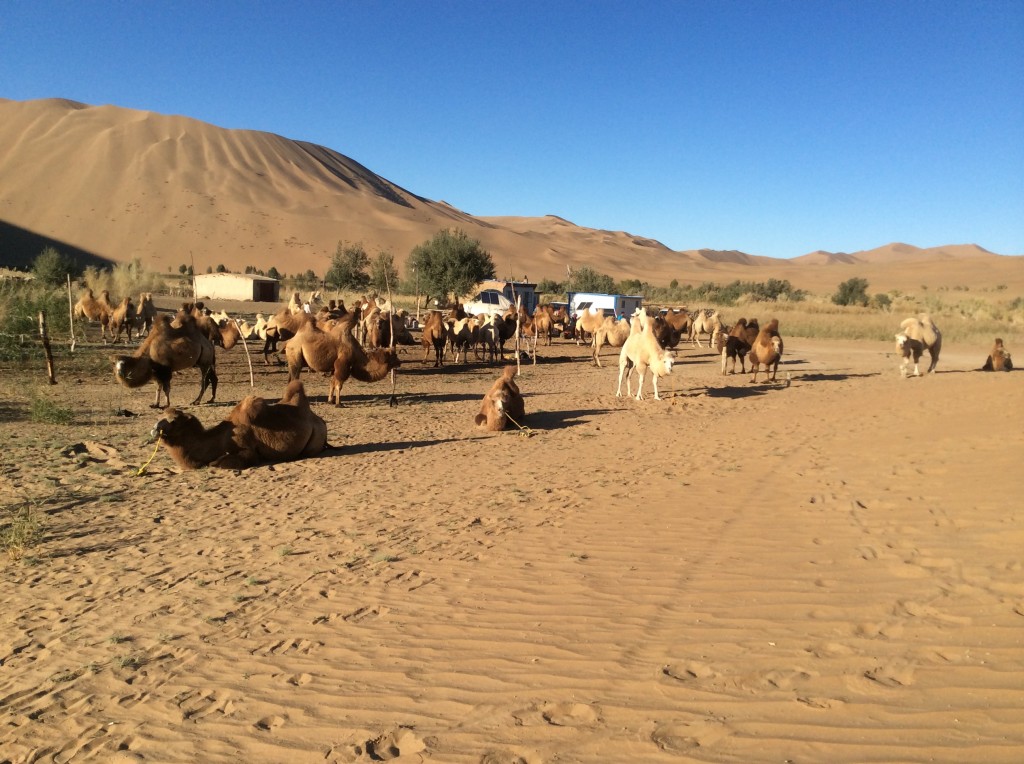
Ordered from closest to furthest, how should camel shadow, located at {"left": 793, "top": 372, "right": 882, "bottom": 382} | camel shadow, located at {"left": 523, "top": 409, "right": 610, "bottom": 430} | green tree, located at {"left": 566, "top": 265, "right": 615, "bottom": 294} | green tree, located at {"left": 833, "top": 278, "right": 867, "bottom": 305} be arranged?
1. camel shadow, located at {"left": 523, "top": 409, "right": 610, "bottom": 430}
2. camel shadow, located at {"left": 793, "top": 372, "right": 882, "bottom": 382}
3. green tree, located at {"left": 833, "top": 278, "right": 867, "bottom": 305}
4. green tree, located at {"left": 566, "top": 265, "right": 615, "bottom": 294}

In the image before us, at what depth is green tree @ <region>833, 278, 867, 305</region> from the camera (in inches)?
2727

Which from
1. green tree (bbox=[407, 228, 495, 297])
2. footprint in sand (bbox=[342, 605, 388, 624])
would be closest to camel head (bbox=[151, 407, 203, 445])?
footprint in sand (bbox=[342, 605, 388, 624])

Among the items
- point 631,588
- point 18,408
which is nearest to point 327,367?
point 18,408

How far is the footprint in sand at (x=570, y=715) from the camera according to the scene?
12.3 ft

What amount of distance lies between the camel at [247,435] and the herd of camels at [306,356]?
1 cm

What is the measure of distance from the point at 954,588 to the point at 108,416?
1311 cm

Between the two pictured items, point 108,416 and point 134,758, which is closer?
point 134,758

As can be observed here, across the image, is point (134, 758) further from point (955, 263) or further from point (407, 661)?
point (955, 263)

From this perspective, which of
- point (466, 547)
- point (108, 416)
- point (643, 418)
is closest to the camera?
point (466, 547)

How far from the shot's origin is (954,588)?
5156mm

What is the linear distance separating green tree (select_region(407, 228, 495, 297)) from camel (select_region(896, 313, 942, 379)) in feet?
125

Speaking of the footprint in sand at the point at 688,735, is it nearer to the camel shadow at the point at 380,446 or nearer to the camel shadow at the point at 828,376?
the camel shadow at the point at 380,446

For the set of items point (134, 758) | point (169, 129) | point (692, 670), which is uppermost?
point (169, 129)

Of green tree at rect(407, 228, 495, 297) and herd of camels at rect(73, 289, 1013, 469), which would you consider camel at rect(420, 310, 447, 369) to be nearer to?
herd of camels at rect(73, 289, 1013, 469)
